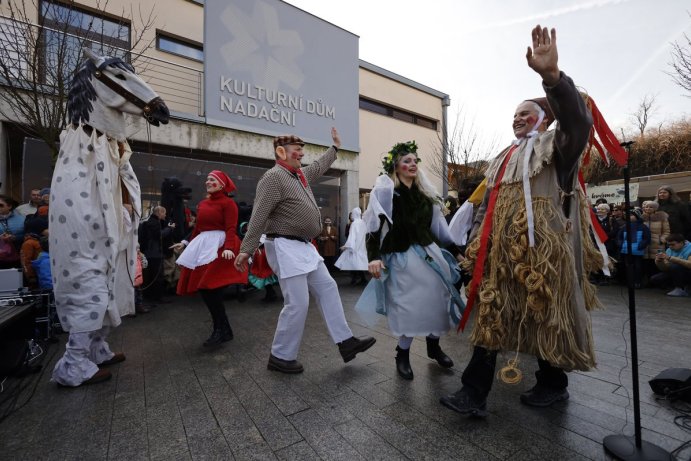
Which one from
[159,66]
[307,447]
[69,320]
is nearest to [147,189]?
[159,66]

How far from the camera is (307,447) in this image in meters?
1.85

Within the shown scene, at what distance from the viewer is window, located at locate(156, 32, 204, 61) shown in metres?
9.03

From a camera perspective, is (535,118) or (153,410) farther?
(153,410)

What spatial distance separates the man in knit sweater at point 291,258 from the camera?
9.57 feet

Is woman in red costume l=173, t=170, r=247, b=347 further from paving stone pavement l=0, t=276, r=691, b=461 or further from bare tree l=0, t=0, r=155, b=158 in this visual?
bare tree l=0, t=0, r=155, b=158

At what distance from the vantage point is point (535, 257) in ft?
6.23

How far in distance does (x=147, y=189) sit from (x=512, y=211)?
744 centimetres

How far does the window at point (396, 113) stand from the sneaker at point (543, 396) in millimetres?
12652

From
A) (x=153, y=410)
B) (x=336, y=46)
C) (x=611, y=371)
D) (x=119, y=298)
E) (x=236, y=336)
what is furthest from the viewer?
(x=336, y=46)

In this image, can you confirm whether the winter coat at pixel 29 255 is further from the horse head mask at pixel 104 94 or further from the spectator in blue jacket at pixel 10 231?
the horse head mask at pixel 104 94

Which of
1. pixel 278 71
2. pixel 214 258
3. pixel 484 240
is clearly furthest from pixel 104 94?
pixel 278 71

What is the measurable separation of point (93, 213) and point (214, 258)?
46.9 inches

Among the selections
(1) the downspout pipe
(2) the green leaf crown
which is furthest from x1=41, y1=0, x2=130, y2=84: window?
(1) the downspout pipe

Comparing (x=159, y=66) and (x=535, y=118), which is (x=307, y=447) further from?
(x=159, y=66)
